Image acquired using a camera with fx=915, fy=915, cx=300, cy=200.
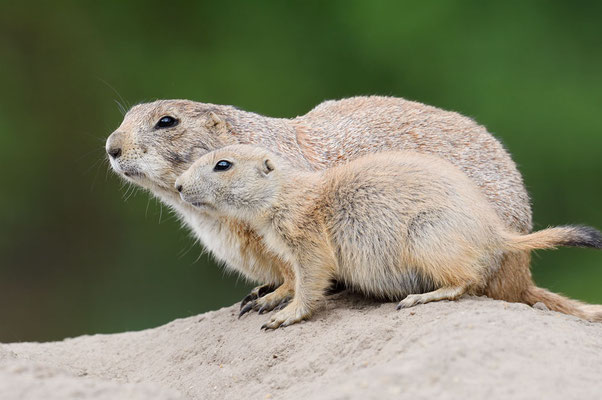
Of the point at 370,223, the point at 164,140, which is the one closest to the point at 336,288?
the point at 370,223

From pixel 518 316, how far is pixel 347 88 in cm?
666

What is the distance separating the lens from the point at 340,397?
3.59 m

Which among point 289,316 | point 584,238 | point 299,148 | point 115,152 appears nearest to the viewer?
point 584,238

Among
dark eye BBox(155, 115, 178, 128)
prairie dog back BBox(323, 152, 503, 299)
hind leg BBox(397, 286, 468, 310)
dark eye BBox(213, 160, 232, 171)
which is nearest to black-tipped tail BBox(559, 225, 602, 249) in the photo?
prairie dog back BBox(323, 152, 503, 299)

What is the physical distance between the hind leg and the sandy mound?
89 mm

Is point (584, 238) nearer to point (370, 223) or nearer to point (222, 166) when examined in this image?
point (370, 223)

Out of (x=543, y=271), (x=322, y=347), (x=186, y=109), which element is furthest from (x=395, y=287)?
(x=543, y=271)

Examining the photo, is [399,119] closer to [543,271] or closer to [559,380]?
[559,380]

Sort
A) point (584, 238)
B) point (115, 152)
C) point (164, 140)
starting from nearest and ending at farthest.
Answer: point (584, 238)
point (115, 152)
point (164, 140)

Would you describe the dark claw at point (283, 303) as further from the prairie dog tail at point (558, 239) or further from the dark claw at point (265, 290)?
the prairie dog tail at point (558, 239)

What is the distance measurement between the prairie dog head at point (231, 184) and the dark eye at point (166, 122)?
A: 1.74ft

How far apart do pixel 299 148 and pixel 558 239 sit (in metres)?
1.84

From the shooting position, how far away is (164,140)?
556cm

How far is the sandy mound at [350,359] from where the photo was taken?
3604 millimetres
